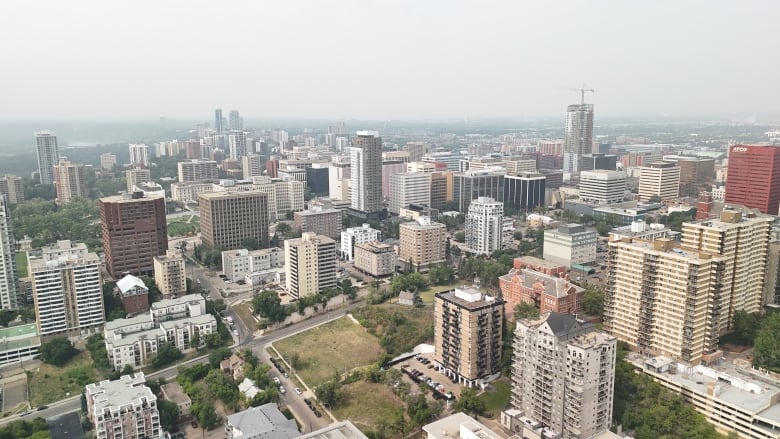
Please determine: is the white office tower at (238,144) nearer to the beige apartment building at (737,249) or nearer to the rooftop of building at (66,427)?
the rooftop of building at (66,427)

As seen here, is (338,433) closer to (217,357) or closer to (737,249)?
(217,357)

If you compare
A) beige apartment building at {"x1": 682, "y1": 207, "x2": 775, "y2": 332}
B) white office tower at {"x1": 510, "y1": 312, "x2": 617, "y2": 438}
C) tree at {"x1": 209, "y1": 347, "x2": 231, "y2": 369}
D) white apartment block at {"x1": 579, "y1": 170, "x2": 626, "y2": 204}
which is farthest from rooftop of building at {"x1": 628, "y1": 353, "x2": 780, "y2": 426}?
white apartment block at {"x1": 579, "y1": 170, "x2": 626, "y2": 204}

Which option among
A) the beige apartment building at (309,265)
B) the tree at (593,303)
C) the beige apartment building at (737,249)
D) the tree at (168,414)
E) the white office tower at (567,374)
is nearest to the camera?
the white office tower at (567,374)

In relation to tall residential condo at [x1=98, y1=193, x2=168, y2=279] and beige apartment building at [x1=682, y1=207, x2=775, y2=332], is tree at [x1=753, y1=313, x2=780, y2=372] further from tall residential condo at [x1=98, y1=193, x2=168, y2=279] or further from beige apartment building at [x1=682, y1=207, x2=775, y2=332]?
tall residential condo at [x1=98, y1=193, x2=168, y2=279]

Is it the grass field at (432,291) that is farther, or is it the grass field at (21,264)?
the grass field at (21,264)

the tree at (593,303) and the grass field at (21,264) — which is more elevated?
the tree at (593,303)

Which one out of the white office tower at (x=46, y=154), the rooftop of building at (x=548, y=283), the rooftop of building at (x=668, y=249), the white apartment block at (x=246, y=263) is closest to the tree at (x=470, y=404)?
the rooftop of building at (x=548, y=283)

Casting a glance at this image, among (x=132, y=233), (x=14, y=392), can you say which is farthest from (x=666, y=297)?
(x=132, y=233)
